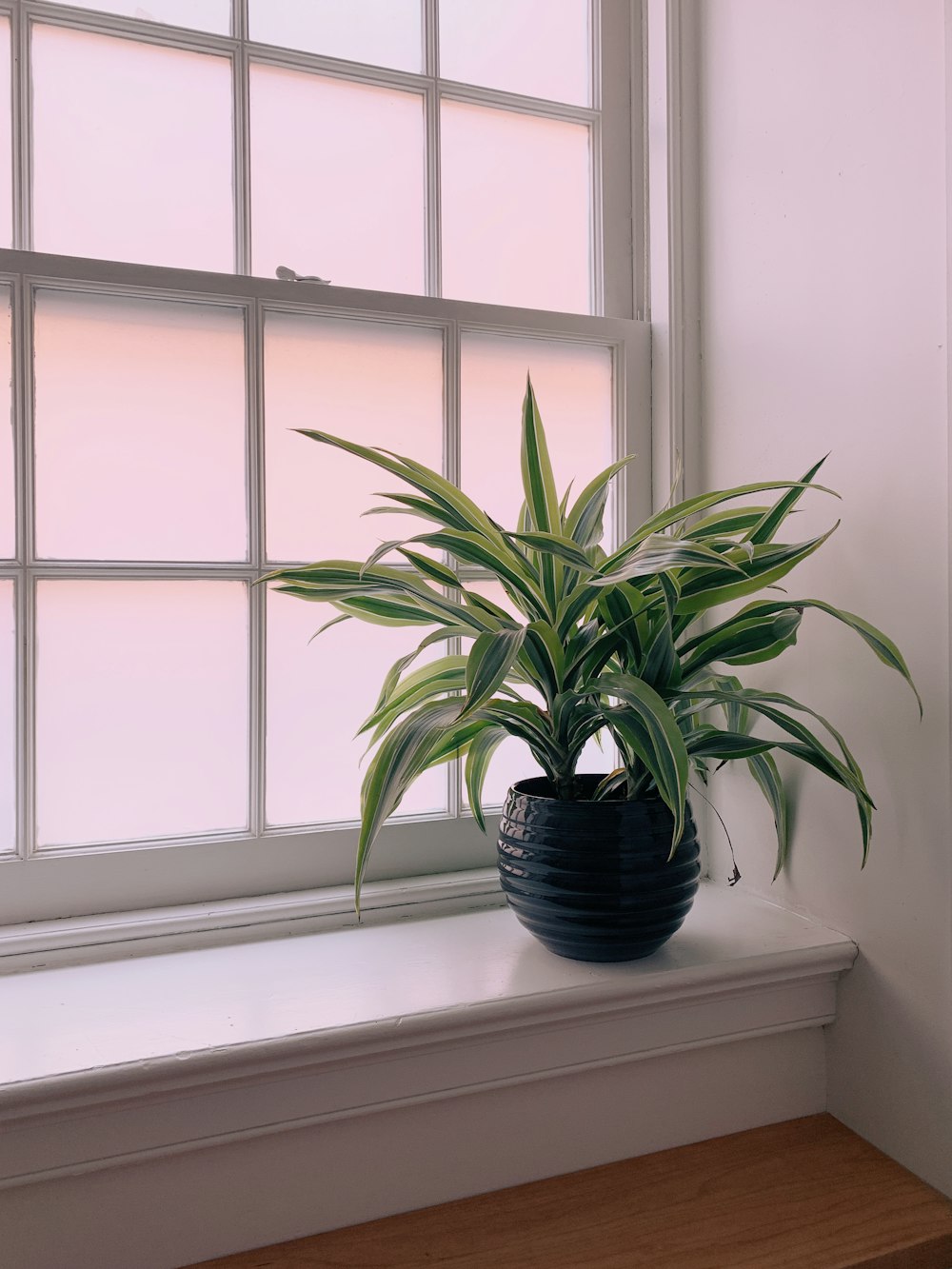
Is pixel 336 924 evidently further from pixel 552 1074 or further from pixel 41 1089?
pixel 41 1089

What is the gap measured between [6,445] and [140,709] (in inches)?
14.3

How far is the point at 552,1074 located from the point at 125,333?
103cm

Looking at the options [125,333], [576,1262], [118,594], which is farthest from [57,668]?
[576,1262]

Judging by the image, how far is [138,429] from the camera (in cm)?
120

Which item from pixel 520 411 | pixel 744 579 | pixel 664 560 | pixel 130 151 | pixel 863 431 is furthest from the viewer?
pixel 520 411

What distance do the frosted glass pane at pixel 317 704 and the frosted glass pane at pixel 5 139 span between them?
559 millimetres

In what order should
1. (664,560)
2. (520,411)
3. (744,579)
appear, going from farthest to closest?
(520,411) < (744,579) < (664,560)

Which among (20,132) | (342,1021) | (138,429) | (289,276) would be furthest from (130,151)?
(342,1021)

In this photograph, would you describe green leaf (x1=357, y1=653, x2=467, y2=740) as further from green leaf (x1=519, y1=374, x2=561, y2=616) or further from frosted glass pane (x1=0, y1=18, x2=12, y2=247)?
frosted glass pane (x1=0, y1=18, x2=12, y2=247)

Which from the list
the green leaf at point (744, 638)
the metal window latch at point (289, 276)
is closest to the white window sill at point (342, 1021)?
the green leaf at point (744, 638)

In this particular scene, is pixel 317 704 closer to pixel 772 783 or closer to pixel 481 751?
pixel 481 751

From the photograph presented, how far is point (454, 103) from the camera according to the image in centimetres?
138

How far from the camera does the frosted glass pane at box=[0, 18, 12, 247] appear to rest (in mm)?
1147

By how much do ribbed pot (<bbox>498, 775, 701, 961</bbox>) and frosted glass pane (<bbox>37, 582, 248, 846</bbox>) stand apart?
43cm
